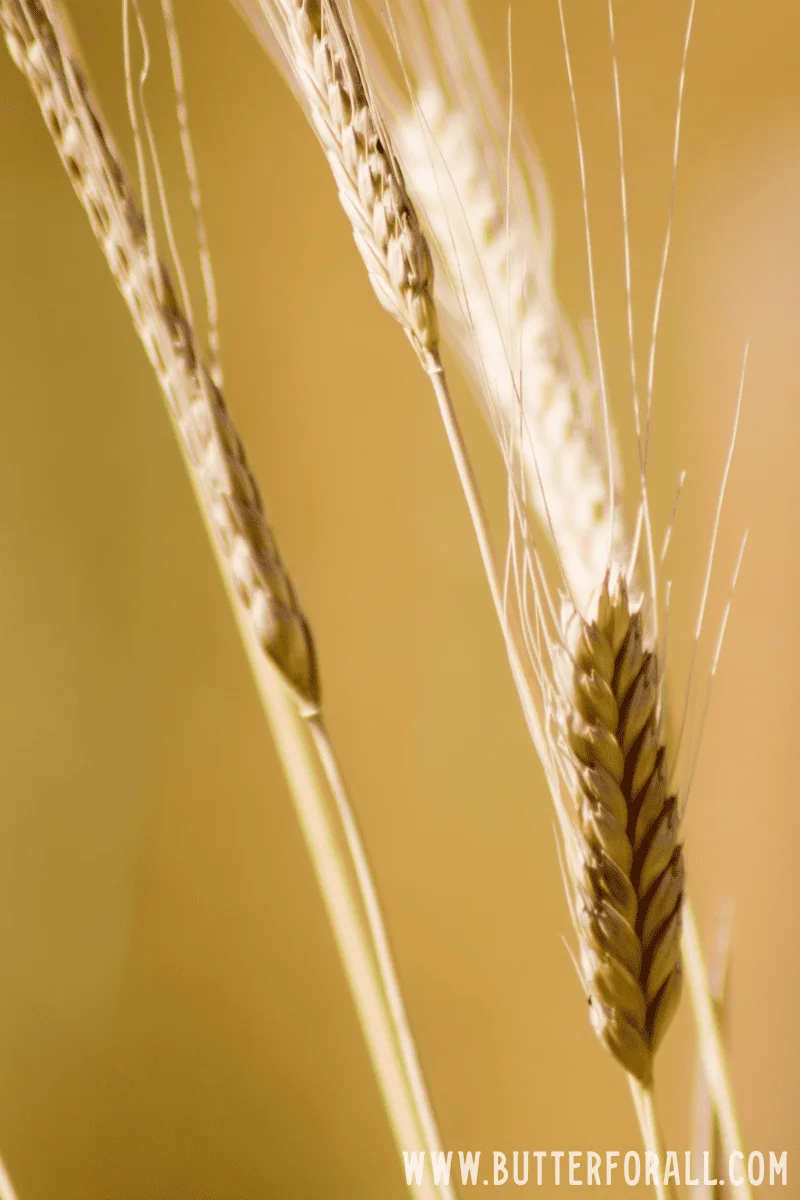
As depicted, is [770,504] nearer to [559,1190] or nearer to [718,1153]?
[718,1153]

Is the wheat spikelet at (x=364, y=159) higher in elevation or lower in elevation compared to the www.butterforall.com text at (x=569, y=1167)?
higher

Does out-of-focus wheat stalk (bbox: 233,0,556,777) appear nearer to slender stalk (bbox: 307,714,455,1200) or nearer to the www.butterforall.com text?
slender stalk (bbox: 307,714,455,1200)

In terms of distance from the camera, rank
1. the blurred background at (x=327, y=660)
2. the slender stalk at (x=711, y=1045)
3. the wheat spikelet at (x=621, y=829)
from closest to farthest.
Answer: the wheat spikelet at (x=621, y=829) → the slender stalk at (x=711, y=1045) → the blurred background at (x=327, y=660)

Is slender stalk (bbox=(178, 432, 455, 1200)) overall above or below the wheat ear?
below

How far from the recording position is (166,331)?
42 centimetres

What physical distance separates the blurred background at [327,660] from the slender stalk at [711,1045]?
0.19 metres

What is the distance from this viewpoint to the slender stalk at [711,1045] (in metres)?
0.52

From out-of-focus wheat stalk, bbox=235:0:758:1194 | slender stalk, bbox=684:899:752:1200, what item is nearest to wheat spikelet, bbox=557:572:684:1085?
out-of-focus wheat stalk, bbox=235:0:758:1194

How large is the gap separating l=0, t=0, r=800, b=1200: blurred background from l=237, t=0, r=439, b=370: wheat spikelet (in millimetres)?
240

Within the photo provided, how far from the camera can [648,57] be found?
0.65m

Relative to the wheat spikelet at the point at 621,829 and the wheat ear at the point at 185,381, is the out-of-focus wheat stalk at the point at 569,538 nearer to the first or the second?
the wheat spikelet at the point at 621,829

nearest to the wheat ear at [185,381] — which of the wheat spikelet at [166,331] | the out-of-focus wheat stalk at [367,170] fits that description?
the wheat spikelet at [166,331]

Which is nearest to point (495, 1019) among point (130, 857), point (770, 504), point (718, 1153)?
point (718, 1153)

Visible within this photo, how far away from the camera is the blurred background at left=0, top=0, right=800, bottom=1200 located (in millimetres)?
626
